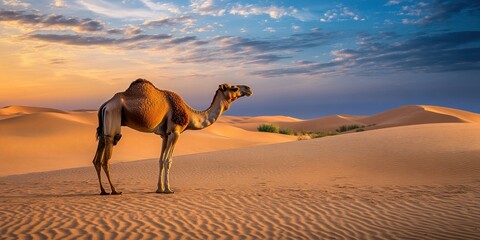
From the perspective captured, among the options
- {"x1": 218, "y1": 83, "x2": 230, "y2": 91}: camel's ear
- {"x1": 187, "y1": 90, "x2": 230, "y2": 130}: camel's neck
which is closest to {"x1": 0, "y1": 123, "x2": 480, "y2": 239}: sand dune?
{"x1": 187, "y1": 90, "x2": 230, "y2": 130}: camel's neck

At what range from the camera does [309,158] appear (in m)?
19.4

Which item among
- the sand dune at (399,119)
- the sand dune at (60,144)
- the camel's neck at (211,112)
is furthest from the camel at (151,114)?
the sand dune at (399,119)

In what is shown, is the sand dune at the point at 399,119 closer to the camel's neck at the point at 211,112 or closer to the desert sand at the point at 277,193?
the desert sand at the point at 277,193

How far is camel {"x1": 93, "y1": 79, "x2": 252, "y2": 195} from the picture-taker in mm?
11125

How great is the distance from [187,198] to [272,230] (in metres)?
3.70

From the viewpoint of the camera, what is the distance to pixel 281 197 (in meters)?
11.7

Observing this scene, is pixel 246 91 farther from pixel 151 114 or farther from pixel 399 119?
pixel 399 119

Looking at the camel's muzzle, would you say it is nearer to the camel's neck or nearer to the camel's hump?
the camel's neck

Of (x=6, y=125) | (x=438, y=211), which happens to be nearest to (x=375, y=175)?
(x=438, y=211)

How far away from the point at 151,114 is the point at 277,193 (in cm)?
379

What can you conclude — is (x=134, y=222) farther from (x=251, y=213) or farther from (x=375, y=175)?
(x=375, y=175)

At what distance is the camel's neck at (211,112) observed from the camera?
12703mm

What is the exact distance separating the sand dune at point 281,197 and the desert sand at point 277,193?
30 mm

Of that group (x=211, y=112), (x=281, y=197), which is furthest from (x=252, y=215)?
(x=211, y=112)
